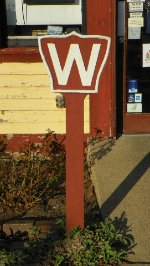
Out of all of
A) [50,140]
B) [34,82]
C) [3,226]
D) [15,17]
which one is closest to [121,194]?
[3,226]

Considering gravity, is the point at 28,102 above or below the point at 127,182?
above

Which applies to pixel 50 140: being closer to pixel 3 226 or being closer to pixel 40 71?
pixel 40 71

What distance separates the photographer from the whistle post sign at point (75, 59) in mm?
3611

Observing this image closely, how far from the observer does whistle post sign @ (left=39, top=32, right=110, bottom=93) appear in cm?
361

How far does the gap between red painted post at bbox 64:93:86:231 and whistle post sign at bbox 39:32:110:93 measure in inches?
4.3

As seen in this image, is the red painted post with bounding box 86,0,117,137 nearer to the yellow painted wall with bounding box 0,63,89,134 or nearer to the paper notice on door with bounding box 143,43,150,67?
the yellow painted wall with bounding box 0,63,89,134

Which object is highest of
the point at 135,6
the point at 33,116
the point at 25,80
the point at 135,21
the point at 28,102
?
the point at 135,6

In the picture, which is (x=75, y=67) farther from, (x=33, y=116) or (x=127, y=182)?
(x=33, y=116)

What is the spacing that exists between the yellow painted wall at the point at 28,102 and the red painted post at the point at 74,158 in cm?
226

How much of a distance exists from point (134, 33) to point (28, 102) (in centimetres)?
158

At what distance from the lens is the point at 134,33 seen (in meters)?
6.03

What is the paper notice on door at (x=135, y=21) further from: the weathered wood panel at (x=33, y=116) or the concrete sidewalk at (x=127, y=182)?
the concrete sidewalk at (x=127, y=182)

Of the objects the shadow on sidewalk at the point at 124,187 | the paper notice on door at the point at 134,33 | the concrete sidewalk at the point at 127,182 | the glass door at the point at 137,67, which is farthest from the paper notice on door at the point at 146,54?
the shadow on sidewalk at the point at 124,187

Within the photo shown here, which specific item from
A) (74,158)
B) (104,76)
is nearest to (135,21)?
(104,76)
